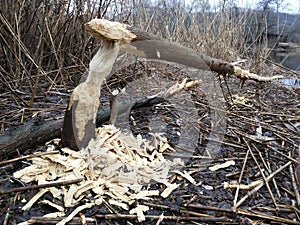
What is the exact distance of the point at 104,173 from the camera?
1013 millimetres

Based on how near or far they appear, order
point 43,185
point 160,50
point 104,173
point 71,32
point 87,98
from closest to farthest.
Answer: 1. point 43,185
2. point 104,173
3. point 87,98
4. point 160,50
5. point 71,32

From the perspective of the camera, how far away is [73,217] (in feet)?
2.69

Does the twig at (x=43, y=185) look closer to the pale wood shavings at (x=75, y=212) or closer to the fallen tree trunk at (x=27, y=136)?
the pale wood shavings at (x=75, y=212)

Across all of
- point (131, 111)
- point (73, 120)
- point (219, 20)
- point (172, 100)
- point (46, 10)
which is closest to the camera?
point (73, 120)

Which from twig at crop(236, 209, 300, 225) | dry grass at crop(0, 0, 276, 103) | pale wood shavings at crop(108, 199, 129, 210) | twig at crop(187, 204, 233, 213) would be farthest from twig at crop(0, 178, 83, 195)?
dry grass at crop(0, 0, 276, 103)

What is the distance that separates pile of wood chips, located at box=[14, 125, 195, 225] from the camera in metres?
0.90

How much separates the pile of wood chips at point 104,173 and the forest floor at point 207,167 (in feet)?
0.06

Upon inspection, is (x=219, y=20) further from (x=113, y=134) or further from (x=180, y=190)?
(x=180, y=190)

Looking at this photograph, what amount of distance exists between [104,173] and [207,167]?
420 mm

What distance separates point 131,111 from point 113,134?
0.40 metres

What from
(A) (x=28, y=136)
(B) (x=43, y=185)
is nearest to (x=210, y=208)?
→ (B) (x=43, y=185)

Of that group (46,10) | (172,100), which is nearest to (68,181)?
(172,100)

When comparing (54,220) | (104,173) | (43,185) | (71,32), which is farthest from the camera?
(71,32)

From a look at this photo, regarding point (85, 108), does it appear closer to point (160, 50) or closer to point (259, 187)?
point (160, 50)
